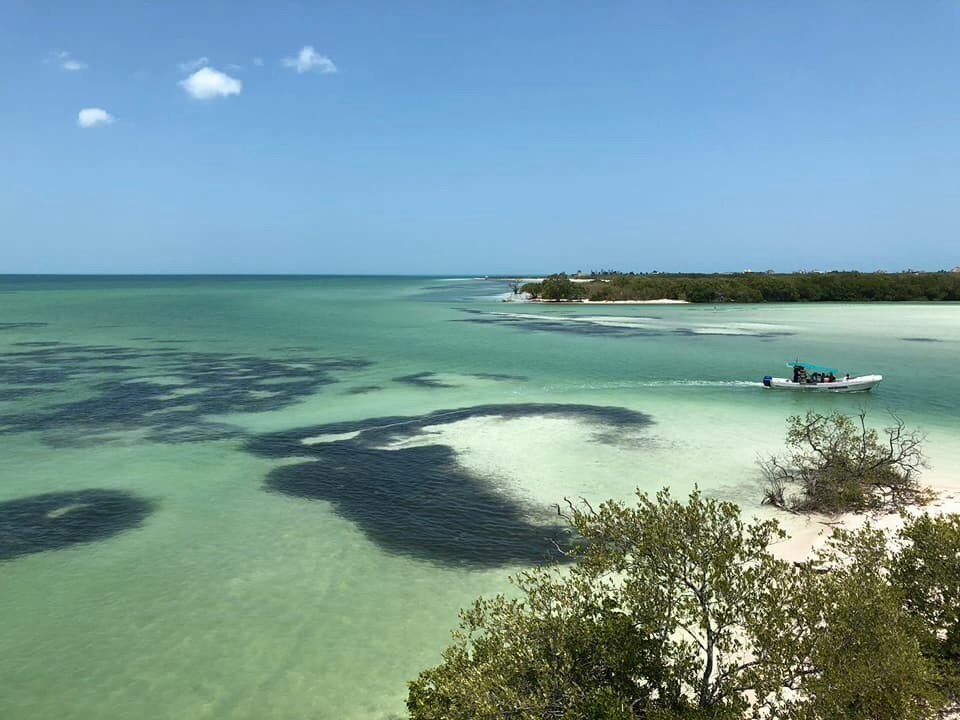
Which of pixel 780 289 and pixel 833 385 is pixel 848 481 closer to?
pixel 833 385

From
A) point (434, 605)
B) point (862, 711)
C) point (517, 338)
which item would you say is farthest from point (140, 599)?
point (517, 338)

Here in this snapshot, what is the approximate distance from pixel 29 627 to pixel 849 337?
7170 cm

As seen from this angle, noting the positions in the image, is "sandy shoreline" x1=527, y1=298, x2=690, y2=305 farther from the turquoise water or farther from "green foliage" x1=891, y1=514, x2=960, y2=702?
"green foliage" x1=891, y1=514, x2=960, y2=702

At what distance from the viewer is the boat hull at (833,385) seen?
3806 cm

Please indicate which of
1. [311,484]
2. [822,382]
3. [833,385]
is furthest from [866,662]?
[822,382]

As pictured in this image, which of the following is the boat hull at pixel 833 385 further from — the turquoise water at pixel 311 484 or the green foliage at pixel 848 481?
the green foliage at pixel 848 481

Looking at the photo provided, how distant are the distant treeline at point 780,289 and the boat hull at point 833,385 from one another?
8984 cm

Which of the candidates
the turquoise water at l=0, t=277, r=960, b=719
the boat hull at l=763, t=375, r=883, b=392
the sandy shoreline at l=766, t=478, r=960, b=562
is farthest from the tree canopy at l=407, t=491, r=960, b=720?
the boat hull at l=763, t=375, r=883, b=392

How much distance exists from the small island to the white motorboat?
8890 centimetres

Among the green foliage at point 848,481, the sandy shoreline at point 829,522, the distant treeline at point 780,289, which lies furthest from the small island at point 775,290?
the sandy shoreline at point 829,522

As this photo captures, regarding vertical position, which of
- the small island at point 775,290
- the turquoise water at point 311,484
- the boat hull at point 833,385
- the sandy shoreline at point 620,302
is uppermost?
the small island at point 775,290

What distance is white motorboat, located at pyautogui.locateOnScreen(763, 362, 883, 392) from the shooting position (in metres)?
38.1

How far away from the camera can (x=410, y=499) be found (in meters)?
21.8

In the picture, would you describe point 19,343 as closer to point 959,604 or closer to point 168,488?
point 168,488
